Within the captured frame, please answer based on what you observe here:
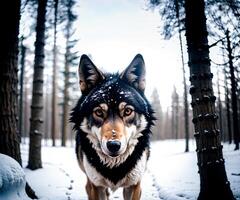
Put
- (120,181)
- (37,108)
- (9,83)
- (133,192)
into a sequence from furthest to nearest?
1. (37,108)
2. (9,83)
3. (133,192)
4. (120,181)

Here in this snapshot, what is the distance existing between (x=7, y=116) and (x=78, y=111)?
187 cm

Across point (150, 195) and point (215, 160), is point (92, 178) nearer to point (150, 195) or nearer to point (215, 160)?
point (215, 160)

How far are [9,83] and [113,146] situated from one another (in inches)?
128

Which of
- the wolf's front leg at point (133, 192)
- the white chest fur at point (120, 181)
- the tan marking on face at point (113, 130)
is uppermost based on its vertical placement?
the tan marking on face at point (113, 130)

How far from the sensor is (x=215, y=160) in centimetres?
520

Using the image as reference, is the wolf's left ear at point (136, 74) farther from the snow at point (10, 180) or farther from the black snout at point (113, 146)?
the snow at point (10, 180)

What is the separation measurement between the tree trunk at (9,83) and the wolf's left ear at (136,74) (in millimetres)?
2549

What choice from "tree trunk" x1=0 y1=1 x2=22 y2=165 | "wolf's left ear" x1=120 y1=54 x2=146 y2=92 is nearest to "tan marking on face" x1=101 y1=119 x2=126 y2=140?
"wolf's left ear" x1=120 y1=54 x2=146 y2=92

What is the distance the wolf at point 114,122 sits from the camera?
4.29 m

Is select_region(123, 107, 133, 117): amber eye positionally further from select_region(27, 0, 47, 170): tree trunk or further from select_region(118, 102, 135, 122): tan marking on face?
select_region(27, 0, 47, 170): tree trunk

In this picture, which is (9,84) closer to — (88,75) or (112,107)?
(88,75)

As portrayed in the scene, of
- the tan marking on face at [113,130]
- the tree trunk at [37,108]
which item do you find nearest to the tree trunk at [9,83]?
the tan marking on face at [113,130]

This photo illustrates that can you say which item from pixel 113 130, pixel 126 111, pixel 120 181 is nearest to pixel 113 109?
pixel 126 111

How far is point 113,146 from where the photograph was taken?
3.74m
